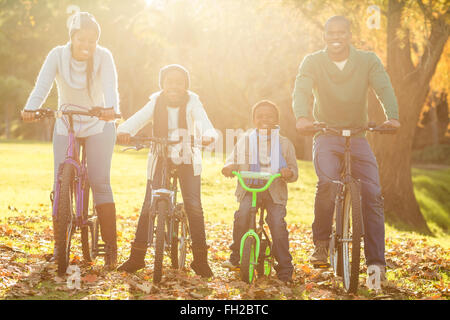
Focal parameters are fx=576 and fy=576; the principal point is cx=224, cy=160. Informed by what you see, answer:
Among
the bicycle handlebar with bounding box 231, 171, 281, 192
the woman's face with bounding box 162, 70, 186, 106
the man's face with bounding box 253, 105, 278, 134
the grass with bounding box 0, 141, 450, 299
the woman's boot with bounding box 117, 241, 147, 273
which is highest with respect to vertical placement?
the woman's face with bounding box 162, 70, 186, 106

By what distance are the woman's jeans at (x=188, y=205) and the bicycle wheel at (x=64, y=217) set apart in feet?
2.19

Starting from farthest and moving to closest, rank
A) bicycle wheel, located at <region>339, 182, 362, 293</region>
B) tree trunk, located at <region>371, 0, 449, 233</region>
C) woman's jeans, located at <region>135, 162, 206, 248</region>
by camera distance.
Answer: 1. tree trunk, located at <region>371, 0, 449, 233</region>
2. woman's jeans, located at <region>135, 162, 206, 248</region>
3. bicycle wheel, located at <region>339, 182, 362, 293</region>

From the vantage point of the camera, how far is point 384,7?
11.0 m

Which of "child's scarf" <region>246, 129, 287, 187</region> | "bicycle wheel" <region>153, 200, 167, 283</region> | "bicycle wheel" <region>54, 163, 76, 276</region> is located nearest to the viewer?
"bicycle wheel" <region>153, 200, 167, 283</region>

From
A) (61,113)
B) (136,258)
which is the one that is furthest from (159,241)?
(61,113)

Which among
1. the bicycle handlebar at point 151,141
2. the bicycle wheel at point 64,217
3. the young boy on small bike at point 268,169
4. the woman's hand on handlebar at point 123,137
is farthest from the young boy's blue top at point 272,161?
the bicycle wheel at point 64,217

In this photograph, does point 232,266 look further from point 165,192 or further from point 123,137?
point 123,137

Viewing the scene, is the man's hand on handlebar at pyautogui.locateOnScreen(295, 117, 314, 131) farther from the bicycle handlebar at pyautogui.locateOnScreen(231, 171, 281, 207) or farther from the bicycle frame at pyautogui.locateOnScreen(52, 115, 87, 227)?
the bicycle frame at pyautogui.locateOnScreen(52, 115, 87, 227)

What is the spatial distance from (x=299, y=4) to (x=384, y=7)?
5.32ft

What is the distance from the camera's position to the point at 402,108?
12.2 metres

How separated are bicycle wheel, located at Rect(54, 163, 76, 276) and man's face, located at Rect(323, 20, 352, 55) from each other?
2.64 m

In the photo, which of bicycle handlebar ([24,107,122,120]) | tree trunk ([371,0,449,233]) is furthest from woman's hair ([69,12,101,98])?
tree trunk ([371,0,449,233])

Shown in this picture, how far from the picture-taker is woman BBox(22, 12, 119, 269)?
217 inches
